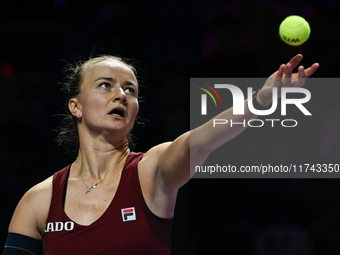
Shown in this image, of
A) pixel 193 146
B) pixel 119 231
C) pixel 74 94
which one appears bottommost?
pixel 119 231

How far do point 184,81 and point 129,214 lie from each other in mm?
2789

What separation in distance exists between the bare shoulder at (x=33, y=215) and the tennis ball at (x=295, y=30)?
74.2 inches

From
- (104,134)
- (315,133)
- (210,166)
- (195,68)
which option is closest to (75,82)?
(104,134)

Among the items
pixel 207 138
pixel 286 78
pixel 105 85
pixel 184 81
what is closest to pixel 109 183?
pixel 105 85

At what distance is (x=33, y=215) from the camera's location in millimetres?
2270

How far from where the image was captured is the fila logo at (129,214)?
2.05 m

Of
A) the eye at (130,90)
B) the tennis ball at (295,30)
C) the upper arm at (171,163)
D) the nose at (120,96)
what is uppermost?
the tennis ball at (295,30)

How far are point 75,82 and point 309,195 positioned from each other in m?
2.71

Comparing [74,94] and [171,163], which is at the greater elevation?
[74,94]

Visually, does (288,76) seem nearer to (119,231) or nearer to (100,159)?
(119,231)

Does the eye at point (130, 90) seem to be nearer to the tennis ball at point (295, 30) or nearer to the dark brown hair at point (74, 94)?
the dark brown hair at point (74, 94)

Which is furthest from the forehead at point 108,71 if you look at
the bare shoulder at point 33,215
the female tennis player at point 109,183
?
the bare shoulder at point 33,215

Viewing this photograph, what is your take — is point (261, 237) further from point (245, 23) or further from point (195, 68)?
point (245, 23)

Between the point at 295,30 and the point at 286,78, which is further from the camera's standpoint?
the point at 295,30
